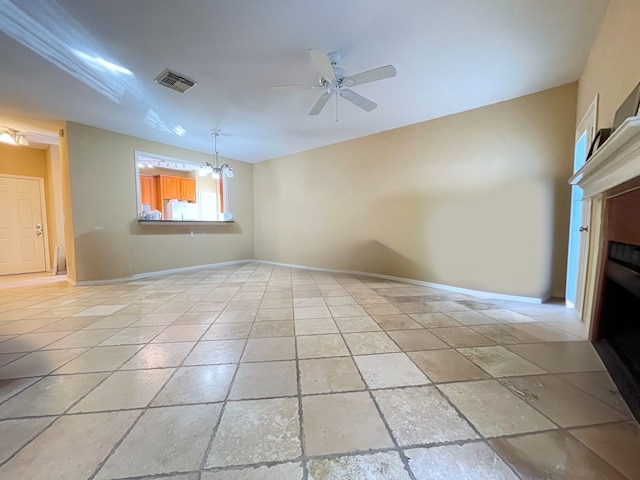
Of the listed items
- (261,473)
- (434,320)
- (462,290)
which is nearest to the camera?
(261,473)

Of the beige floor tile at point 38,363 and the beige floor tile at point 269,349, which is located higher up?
the beige floor tile at point 269,349

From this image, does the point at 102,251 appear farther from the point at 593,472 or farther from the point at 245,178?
the point at 593,472

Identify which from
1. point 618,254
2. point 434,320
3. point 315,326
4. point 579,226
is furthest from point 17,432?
point 579,226

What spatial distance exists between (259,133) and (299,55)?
2254 mm

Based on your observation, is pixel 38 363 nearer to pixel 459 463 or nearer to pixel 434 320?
pixel 459 463

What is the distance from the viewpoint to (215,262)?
6168 mm

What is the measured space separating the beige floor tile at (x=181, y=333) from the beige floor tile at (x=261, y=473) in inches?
53.0

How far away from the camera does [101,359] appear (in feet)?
6.13

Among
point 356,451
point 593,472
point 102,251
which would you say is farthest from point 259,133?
point 593,472

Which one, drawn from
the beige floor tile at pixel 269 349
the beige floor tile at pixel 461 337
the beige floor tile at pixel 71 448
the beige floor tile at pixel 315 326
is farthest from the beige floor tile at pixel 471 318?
the beige floor tile at pixel 71 448

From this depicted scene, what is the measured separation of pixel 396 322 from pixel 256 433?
1.72 m

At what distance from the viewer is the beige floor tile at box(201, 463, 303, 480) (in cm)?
99

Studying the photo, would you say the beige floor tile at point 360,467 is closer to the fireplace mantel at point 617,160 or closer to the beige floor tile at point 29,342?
the fireplace mantel at point 617,160

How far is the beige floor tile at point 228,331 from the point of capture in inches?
88.0
